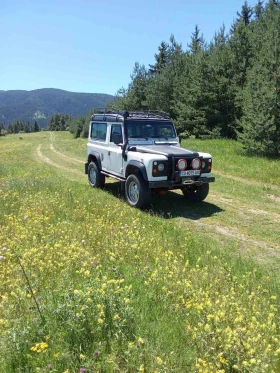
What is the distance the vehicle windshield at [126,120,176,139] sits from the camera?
350 inches

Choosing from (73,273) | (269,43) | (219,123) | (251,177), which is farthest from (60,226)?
(219,123)

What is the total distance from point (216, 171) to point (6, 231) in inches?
399

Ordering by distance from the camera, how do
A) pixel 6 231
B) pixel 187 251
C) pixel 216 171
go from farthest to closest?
1. pixel 216 171
2. pixel 6 231
3. pixel 187 251

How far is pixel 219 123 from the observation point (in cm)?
2384

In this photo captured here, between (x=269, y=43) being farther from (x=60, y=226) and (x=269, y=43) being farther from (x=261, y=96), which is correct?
(x=60, y=226)

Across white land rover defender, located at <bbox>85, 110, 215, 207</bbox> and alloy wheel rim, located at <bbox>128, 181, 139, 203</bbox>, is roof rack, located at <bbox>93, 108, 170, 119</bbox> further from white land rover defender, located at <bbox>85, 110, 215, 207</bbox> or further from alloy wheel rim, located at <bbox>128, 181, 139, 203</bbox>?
alloy wheel rim, located at <bbox>128, 181, 139, 203</bbox>

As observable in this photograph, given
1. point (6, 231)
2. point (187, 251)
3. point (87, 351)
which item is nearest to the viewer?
point (87, 351)

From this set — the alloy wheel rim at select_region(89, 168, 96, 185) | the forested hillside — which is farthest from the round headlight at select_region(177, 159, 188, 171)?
the forested hillside

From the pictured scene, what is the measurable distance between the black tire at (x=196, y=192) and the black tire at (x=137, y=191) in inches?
57.5

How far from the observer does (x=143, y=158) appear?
7.62 metres

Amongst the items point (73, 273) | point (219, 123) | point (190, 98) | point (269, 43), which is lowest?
point (73, 273)

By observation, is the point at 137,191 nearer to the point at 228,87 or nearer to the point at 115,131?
the point at 115,131

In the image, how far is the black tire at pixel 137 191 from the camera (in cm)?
771

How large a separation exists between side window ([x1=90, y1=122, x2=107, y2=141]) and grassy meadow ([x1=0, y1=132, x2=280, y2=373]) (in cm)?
279
